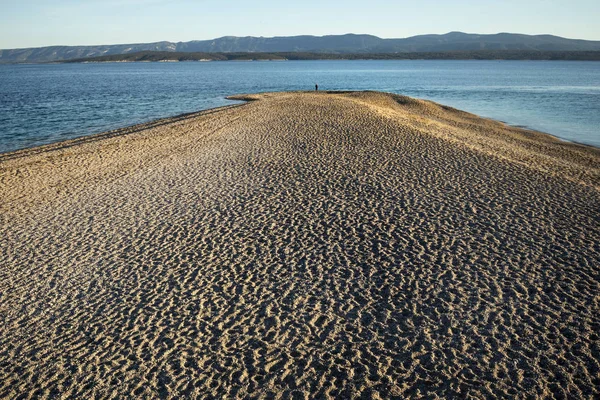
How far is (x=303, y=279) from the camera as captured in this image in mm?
9023

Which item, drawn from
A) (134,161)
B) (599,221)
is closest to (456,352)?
(599,221)

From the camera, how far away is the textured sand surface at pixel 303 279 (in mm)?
6391

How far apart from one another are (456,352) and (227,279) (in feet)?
15.6

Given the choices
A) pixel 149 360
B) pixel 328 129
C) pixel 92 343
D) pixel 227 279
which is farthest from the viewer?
pixel 328 129

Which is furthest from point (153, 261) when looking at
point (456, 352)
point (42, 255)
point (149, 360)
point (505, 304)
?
point (505, 304)

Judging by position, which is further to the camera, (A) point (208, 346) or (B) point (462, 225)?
(B) point (462, 225)

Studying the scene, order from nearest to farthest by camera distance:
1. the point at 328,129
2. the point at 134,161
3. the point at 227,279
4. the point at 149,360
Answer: the point at 149,360, the point at 227,279, the point at 134,161, the point at 328,129

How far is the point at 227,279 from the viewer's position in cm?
907

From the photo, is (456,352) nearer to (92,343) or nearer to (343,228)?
(343,228)

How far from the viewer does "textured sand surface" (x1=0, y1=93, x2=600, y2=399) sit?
6.39 meters

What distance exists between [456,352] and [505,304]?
6.29 feet

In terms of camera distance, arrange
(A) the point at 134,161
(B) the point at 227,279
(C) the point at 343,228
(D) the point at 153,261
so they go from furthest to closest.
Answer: (A) the point at 134,161 → (C) the point at 343,228 → (D) the point at 153,261 → (B) the point at 227,279

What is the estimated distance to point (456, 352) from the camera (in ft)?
22.2

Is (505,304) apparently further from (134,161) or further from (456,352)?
(134,161)
